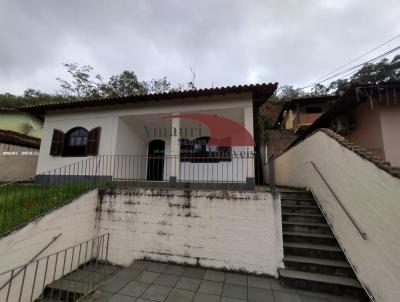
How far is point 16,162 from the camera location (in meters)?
9.54

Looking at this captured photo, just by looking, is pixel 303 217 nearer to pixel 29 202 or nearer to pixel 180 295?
pixel 180 295

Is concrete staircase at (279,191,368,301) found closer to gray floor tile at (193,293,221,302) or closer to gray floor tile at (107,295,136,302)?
gray floor tile at (193,293,221,302)

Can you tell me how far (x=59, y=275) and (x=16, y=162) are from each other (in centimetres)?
802

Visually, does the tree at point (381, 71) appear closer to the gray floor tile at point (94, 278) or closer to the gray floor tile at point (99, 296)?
the gray floor tile at point (94, 278)

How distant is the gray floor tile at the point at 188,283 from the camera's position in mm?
3678

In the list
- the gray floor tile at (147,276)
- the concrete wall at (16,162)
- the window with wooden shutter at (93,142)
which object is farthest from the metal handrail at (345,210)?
the concrete wall at (16,162)

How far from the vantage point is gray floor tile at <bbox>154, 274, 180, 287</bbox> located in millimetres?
3795

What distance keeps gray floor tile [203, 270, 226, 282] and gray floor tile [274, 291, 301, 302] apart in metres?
1.02

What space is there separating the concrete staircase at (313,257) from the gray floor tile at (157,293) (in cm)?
217

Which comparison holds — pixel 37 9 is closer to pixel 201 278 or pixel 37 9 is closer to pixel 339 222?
pixel 201 278

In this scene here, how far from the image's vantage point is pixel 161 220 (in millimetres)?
4918

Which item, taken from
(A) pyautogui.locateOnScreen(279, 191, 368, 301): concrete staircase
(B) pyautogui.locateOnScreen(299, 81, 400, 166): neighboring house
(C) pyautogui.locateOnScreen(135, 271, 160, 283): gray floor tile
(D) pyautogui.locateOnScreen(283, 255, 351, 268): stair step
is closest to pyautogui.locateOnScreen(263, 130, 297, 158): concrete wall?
(B) pyautogui.locateOnScreen(299, 81, 400, 166): neighboring house

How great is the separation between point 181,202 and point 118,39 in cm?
902

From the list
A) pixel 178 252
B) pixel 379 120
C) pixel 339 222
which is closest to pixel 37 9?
pixel 178 252
